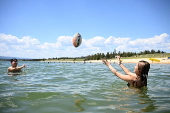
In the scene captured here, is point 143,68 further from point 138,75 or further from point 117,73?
point 117,73

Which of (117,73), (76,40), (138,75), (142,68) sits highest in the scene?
(76,40)

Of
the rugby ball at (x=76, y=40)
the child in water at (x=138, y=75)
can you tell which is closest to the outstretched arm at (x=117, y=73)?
the child in water at (x=138, y=75)

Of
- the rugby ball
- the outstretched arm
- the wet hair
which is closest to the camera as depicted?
the outstretched arm

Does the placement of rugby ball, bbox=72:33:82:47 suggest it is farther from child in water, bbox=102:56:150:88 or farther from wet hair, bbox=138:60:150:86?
wet hair, bbox=138:60:150:86

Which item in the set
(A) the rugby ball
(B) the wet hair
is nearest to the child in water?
(B) the wet hair

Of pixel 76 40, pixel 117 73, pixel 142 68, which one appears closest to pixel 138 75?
pixel 142 68

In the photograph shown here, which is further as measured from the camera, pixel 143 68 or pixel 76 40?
pixel 76 40

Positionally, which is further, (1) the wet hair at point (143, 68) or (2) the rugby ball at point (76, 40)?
(2) the rugby ball at point (76, 40)

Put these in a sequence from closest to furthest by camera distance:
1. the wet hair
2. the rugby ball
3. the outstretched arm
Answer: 1. the outstretched arm
2. the wet hair
3. the rugby ball

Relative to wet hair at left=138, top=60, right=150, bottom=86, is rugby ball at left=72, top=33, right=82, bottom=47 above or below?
above

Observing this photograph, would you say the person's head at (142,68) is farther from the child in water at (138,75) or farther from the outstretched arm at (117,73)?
the outstretched arm at (117,73)

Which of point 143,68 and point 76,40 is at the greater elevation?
point 76,40

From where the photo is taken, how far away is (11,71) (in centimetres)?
1469

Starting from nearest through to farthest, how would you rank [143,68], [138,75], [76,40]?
[143,68] → [138,75] → [76,40]
